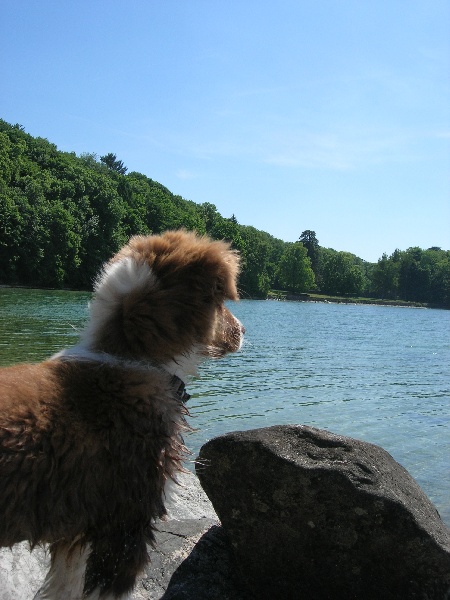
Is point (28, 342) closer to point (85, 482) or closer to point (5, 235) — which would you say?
point (85, 482)

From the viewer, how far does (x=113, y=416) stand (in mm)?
3453

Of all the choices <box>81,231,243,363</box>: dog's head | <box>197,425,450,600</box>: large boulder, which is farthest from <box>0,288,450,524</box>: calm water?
<box>81,231,243,363</box>: dog's head

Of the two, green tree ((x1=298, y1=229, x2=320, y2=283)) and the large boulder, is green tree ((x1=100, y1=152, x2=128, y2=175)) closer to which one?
green tree ((x1=298, y1=229, x2=320, y2=283))

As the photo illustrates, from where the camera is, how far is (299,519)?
4.81m

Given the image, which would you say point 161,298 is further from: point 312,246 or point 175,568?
point 312,246

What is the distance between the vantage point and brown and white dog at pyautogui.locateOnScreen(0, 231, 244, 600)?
3195 millimetres

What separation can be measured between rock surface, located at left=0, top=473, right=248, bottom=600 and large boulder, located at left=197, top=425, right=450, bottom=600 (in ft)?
0.86

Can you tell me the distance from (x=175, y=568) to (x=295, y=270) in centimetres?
14577

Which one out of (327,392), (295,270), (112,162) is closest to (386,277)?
(295,270)

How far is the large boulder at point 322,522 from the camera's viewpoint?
4633mm

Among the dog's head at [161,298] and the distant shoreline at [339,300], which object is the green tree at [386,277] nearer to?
the distant shoreline at [339,300]

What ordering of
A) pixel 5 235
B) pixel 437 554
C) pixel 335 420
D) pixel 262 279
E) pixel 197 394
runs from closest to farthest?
pixel 437 554
pixel 335 420
pixel 197 394
pixel 5 235
pixel 262 279

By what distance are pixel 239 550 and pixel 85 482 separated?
225 centimetres

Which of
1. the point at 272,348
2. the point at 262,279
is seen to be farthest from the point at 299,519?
the point at 262,279
